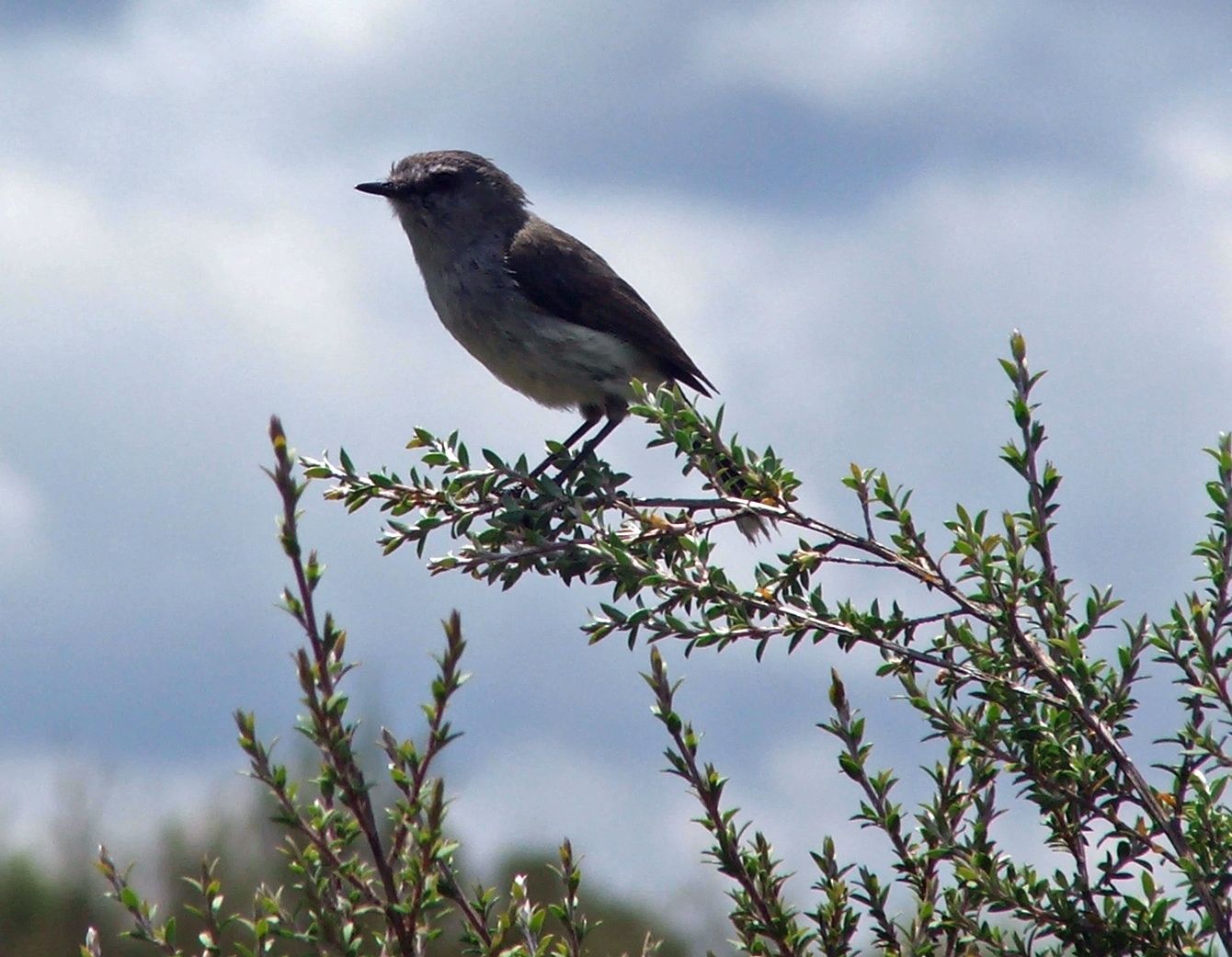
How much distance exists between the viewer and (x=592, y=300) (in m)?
7.14

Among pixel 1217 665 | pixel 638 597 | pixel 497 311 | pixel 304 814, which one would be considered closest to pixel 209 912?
pixel 304 814

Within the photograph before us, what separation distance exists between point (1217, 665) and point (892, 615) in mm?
695

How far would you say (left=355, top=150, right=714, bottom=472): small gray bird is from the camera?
6.80m

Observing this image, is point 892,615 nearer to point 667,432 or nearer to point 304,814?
point 667,432

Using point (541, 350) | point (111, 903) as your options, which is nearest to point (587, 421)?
point (541, 350)

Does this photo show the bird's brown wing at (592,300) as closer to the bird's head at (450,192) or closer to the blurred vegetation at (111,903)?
the bird's head at (450,192)

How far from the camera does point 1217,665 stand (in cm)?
304

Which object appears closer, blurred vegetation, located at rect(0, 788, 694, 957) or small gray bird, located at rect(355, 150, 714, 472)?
small gray bird, located at rect(355, 150, 714, 472)

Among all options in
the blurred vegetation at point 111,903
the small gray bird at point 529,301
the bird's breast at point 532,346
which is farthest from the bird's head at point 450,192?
the blurred vegetation at point 111,903

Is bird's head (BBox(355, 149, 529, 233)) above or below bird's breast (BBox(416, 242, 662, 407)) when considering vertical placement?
above

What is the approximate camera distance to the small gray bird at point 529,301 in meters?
6.80

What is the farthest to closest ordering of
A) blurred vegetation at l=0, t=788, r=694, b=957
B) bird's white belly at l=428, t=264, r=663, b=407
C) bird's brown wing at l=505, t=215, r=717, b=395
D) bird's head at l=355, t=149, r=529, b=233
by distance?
blurred vegetation at l=0, t=788, r=694, b=957 → bird's head at l=355, t=149, r=529, b=233 → bird's brown wing at l=505, t=215, r=717, b=395 → bird's white belly at l=428, t=264, r=663, b=407

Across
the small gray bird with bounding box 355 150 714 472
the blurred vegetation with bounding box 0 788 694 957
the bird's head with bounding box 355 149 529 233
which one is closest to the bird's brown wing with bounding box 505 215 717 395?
the small gray bird with bounding box 355 150 714 472

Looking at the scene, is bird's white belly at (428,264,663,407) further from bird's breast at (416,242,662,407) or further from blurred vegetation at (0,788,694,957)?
blurred vegetation at (0,788,694,957)
